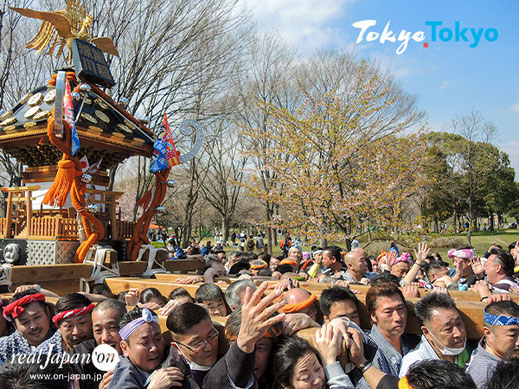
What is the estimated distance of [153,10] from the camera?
1374 cm

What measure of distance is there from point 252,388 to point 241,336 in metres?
0.37

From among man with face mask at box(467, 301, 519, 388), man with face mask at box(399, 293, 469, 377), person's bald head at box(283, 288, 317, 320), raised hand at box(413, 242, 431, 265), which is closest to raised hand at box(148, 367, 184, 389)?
person's bald head at box(283, 288, 317, 320)

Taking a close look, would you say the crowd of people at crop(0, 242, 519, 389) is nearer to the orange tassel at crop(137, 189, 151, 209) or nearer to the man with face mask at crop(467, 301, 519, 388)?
the man with face mask at crop(467, 301, 519, 388)

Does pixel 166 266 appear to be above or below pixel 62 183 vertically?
below

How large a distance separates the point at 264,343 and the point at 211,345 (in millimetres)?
355

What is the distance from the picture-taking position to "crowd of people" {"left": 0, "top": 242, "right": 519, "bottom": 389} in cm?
202

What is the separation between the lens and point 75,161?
6.96 metres

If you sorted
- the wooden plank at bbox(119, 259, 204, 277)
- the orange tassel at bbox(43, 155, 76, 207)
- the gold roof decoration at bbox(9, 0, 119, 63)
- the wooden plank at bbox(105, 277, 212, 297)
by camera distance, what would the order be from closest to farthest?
1. the wooden plank at bbox(105, 277, 212, 297)
2. the orange tassel at bbox(43, 155, 76, 207)
3. the wooden plank at bbox(119, 259, 204, 277)
4. the gold roof decoration at bbox(9, 0, 119, 63)

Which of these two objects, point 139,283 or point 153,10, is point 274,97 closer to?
point 153,10

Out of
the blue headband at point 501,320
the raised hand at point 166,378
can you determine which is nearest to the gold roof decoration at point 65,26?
the raised hand at point 166,378

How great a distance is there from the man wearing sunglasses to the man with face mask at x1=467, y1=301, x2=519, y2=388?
53.6 inches

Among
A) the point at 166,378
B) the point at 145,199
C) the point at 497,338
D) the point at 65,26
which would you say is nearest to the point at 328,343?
the point at 166,378

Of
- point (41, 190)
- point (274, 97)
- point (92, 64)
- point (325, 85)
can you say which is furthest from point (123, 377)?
point (274, 97)

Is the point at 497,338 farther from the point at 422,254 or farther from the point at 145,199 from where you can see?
the point at 145,199
